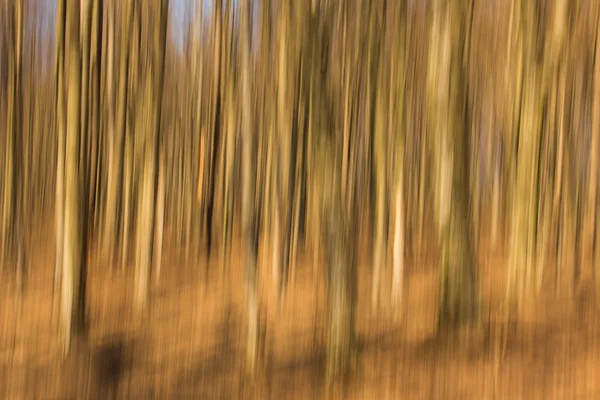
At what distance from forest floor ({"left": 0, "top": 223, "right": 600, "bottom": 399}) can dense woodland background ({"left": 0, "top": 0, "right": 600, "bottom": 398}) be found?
2 cm

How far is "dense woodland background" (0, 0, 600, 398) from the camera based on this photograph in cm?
312

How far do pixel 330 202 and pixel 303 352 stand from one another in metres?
1.02

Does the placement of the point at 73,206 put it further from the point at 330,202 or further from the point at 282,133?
the point at 330,202

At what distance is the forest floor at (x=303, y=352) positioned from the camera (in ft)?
9.70

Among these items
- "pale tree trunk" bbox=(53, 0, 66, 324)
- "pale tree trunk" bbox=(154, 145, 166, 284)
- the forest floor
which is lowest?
the forest floor

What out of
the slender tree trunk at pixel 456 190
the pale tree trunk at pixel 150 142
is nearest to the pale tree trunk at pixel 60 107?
the pale tree trunk at pixel 150 142

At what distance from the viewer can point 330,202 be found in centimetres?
295

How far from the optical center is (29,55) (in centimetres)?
704

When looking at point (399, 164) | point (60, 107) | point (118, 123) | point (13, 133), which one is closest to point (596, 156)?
point (399, 164)

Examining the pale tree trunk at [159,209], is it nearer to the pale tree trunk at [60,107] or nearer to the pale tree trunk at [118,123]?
the pale tree trunk at [118,123]

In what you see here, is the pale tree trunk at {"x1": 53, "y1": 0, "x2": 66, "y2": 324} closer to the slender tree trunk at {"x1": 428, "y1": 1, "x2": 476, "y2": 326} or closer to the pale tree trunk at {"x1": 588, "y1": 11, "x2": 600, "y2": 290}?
the slender tree trunk at {"x1": 428, "y1": 1, "x2": 476, "y2": 326}

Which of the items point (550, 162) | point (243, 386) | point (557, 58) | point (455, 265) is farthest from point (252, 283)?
point (550, 162)

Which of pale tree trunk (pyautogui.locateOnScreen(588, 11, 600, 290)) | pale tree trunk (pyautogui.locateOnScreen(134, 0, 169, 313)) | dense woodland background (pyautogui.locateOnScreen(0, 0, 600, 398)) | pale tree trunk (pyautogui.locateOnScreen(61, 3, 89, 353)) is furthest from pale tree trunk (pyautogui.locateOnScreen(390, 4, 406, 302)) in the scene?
pale tree trunk (pyautogui.locateOnScreen(61, 3, 89, 353))

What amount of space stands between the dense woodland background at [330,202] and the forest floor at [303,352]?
0.06 feet
